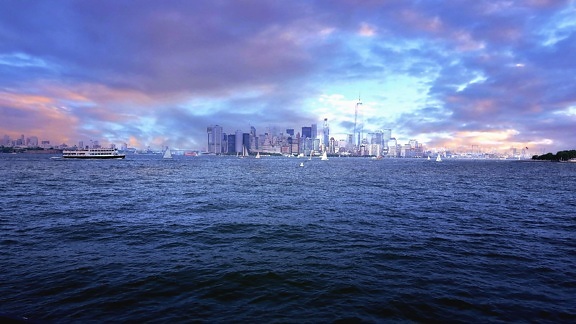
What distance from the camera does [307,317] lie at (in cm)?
1348

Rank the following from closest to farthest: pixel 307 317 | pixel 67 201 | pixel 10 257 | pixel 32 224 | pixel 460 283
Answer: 1. pixel 307 317
2. pixel 460 283
3. pixel 10 257
4. pixel 32 224
5. pixel 67 201

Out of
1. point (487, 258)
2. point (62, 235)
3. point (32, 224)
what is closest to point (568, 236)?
point (487, 258)

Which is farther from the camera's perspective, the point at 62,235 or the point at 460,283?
the point at 62,235

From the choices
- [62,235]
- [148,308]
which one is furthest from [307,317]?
[62,235]

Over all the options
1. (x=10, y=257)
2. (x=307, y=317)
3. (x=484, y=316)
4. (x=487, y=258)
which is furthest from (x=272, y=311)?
(x=10, y=257)

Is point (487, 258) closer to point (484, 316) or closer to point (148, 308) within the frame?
point (484, 316)

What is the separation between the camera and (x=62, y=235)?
86.3ft

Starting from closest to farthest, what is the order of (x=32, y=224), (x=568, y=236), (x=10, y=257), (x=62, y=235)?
(x=10, y=257), (x=62, y=235), (x=568, y=236), (x=32, y=224)

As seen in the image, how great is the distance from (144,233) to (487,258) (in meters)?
27.7

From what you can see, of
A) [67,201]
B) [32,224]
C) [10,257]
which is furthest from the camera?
[67,201]

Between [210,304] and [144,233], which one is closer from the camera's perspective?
[210,304]

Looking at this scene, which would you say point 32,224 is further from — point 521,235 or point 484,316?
point 521,235

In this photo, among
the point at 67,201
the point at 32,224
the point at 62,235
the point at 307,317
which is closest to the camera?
the point at 307,317

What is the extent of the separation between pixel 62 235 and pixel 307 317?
950 inches
